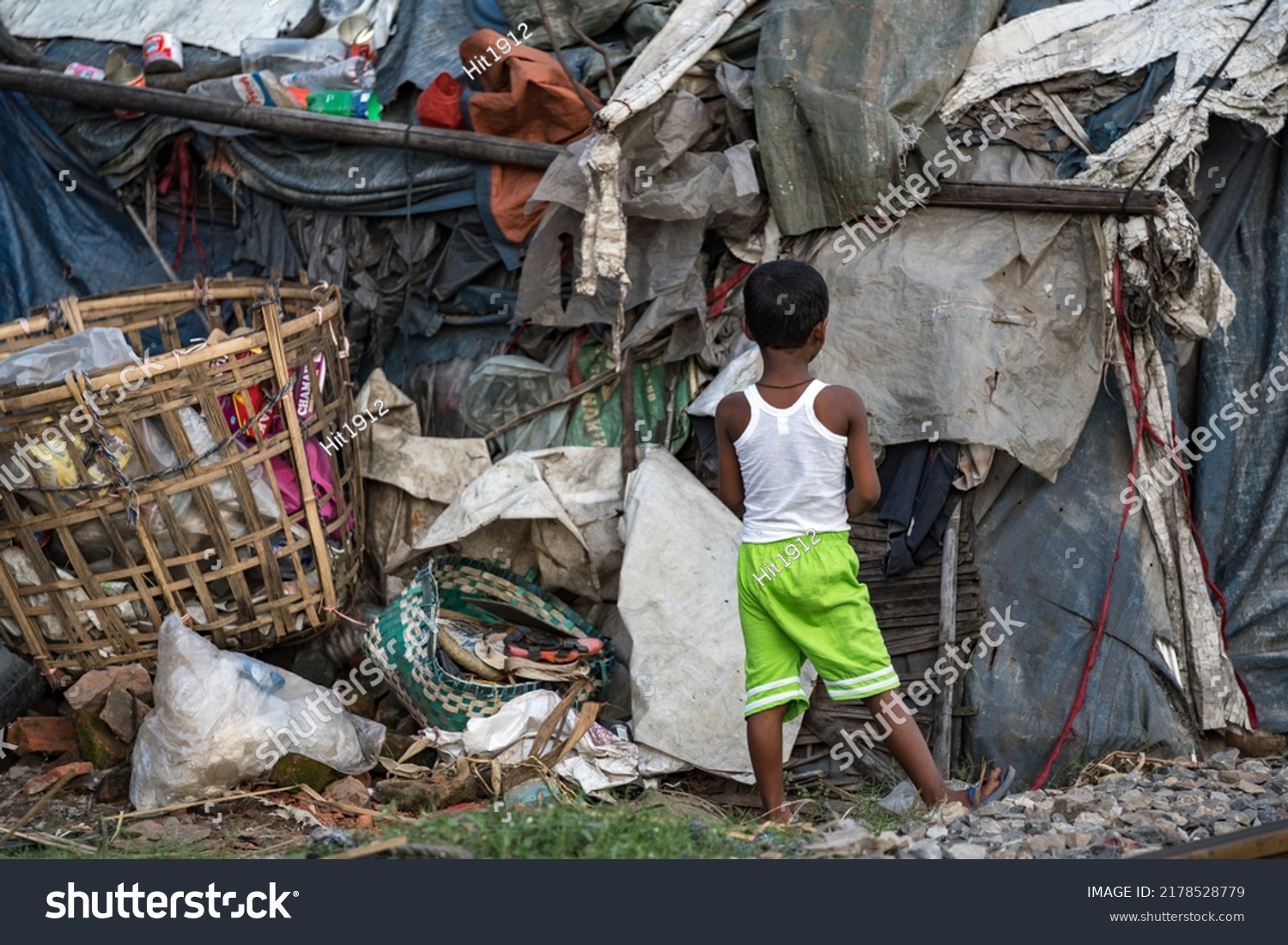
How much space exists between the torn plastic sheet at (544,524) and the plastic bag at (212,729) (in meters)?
0.80

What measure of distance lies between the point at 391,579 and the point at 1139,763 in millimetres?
2702

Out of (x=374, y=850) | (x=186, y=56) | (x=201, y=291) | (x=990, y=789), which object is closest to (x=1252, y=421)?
(x=990, y=789)

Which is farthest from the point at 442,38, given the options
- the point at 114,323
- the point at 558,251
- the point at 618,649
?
the point at 618,649

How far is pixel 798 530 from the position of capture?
348cm

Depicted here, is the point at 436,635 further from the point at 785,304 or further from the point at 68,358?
the point at 785,304

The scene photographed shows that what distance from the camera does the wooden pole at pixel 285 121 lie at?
4953mm

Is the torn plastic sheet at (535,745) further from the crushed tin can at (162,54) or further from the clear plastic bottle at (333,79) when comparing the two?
the crushed tin can at (162,54)

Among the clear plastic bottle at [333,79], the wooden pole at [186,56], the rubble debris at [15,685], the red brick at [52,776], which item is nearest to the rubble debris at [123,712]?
the red brick at [52,776]

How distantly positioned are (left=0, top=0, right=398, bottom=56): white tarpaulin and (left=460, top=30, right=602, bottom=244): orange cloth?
38.0 inches

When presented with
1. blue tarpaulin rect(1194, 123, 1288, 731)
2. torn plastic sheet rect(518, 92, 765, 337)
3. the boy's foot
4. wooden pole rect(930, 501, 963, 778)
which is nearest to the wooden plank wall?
wooden pole rect(930, 501, 963, 778)

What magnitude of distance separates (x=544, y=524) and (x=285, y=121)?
1.98 metres

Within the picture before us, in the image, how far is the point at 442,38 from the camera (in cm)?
558

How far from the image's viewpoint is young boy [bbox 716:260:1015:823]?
3.46m

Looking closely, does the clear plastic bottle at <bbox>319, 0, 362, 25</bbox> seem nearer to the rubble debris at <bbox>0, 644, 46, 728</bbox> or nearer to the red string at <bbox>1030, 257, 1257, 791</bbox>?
the rubble debris at <bbox>0, 644, 46, 728</bbox>
